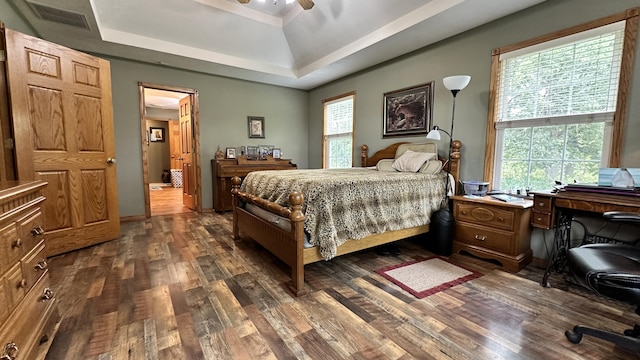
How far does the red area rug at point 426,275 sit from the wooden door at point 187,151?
381 centimetres

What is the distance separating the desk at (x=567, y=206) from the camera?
1.81m

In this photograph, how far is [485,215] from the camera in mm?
2525

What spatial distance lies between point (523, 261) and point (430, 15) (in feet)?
8.22

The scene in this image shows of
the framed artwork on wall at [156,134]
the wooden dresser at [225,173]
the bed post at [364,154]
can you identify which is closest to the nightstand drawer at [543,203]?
the bed post at [364,154]

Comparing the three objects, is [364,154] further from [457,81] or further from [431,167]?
[457,81]

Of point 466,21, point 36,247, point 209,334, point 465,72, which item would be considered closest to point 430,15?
point 466,21

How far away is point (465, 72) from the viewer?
3070mm

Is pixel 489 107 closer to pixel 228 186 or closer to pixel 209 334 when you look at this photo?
pixel 209 334

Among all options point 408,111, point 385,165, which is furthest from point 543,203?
point 408,111

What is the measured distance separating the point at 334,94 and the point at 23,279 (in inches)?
183

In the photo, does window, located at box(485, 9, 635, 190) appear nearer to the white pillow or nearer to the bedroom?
the bedroom

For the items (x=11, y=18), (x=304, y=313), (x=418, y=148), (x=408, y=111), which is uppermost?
(x=11, y=18)

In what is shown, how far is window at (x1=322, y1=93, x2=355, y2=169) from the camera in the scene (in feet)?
15.9

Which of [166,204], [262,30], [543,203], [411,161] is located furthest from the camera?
[166,204]
